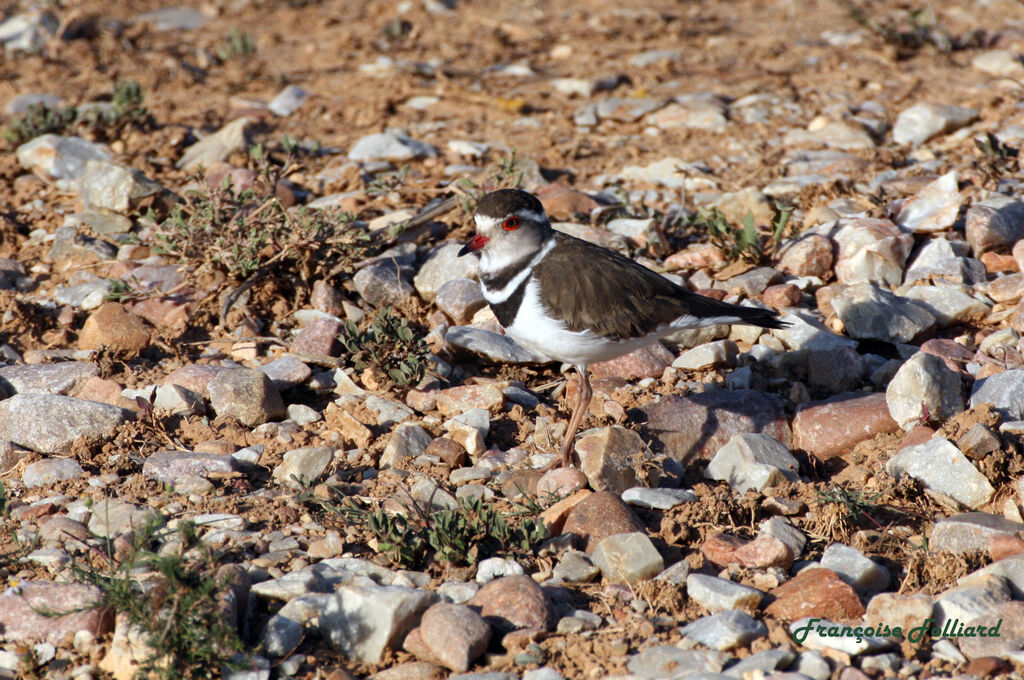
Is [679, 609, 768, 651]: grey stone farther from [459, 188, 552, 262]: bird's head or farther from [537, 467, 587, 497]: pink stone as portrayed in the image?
[459, 188, 552, 262]: bird's head

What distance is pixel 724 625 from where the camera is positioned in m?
3.40

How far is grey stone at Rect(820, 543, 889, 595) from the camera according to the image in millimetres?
3763

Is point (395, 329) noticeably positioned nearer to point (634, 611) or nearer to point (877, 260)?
point (634, 611)

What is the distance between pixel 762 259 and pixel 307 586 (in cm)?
371

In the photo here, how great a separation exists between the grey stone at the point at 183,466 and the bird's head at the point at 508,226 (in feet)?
5.19

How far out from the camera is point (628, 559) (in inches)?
149

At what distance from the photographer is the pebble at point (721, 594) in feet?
11.7

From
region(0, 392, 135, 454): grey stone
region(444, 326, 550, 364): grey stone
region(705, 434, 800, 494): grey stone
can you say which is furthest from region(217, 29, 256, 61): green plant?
region(705, 434, 800, 494): grey stone

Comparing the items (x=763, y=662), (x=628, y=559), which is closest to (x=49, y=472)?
(x=628, y=559)

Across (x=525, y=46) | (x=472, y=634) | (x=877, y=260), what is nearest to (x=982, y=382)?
(x=877, y=260)

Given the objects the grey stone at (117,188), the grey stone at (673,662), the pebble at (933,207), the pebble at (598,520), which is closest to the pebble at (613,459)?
the pebble at (598,520)

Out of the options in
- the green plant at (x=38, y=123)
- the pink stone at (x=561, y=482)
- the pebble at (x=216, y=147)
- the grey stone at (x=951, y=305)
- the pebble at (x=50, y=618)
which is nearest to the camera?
the pebble at (x=50, y=618)

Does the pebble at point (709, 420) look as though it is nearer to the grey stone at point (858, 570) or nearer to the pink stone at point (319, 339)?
the grey stone at point (858, 570)

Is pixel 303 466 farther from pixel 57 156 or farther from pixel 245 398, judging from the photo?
pixel 57 156
